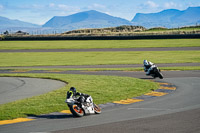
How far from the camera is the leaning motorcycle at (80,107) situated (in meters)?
13.1

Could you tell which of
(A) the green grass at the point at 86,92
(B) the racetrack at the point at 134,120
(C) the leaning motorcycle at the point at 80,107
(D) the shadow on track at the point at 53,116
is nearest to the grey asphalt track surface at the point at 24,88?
(A) the green grass at the point at 86,92

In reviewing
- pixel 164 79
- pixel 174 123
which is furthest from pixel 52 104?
pixel 164 79

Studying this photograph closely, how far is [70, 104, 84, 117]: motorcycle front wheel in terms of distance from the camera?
1312 cm

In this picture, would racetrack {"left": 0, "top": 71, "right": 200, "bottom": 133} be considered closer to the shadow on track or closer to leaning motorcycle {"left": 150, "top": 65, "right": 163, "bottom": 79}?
the shadow on track

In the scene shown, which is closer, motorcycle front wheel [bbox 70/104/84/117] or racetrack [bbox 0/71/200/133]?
racetrack [bbox 0/71/200/133]

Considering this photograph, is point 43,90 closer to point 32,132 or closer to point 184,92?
point 184,92

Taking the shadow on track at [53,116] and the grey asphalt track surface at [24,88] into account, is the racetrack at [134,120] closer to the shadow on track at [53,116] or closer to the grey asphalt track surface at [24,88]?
the shadow on track at [53,116]

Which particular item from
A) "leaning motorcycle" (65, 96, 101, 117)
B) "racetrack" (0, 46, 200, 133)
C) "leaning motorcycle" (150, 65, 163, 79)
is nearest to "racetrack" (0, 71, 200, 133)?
"racetrack" (0, 46, 200, 133)

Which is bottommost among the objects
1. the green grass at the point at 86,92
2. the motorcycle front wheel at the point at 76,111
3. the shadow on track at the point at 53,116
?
the green grass at the point at 86,92

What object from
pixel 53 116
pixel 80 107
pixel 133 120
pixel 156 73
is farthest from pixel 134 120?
pixel 156 73

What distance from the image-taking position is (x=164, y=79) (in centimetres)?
2581

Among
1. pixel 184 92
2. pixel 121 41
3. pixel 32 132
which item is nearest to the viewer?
pixel 32 132

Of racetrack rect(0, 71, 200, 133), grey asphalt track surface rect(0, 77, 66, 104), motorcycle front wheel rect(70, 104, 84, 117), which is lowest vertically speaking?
grey asphalt track surface rect(0, 77, 66, 104)

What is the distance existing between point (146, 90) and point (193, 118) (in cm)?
759
